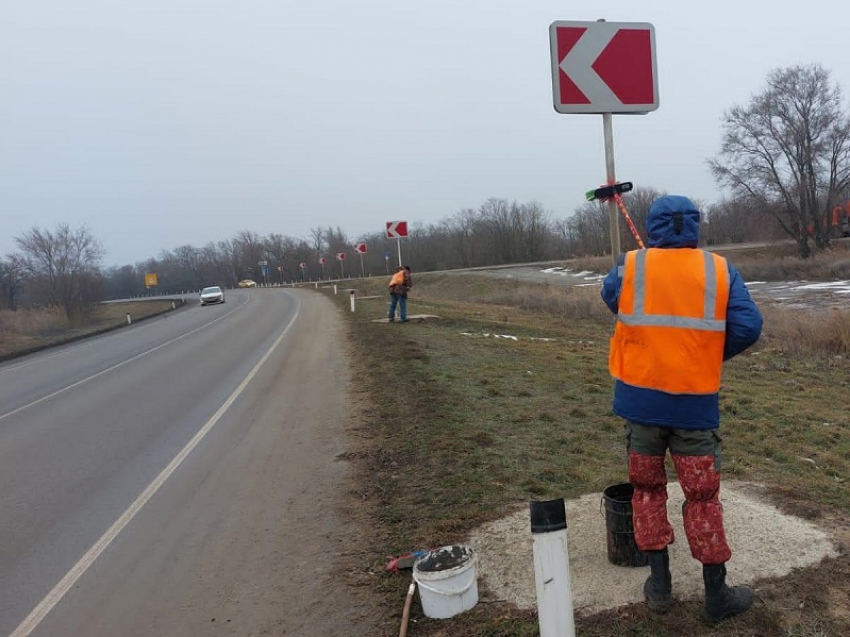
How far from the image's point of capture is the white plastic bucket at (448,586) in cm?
322

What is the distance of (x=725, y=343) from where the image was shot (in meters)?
3.01

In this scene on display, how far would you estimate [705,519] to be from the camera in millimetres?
2973

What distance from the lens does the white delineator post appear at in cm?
253

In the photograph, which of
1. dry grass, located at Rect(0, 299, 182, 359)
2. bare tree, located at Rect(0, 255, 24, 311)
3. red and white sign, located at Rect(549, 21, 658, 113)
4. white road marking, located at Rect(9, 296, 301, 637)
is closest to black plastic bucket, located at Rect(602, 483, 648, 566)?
red and white sign, located at Rect(549, 21, 658, 113)

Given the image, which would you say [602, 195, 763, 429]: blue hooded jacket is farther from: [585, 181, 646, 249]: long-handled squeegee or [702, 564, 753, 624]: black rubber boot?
[702, 564, 753, 624]: black rubber boot

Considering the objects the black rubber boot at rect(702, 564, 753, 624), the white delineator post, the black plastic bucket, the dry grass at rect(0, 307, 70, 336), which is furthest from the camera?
the dry grass at rect(0, 307, 70, 336)

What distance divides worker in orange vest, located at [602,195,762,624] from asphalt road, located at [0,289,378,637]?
179cm

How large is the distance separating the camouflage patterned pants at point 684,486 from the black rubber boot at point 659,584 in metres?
0.05

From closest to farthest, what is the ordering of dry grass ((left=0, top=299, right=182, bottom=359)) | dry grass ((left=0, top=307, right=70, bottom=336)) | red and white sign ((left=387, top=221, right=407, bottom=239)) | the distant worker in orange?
the distant worker in orange → red and white sign ((left=387, top=221, right=407, bottom=239)) → dry grass ((left=0, top=299, right=182, bottom=359)) → dry grass ((left=0, top=307, right=70, bottom=336))

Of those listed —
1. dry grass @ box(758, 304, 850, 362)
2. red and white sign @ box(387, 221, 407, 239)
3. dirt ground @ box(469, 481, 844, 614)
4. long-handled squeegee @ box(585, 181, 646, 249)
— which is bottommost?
dry grass @ box(758, 304, 850, 362)

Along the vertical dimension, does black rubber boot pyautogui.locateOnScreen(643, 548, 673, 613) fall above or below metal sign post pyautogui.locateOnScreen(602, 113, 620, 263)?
below

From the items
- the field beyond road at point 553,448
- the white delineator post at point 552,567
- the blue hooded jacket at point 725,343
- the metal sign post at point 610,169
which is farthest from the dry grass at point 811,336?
the white delineator post at point 552,567

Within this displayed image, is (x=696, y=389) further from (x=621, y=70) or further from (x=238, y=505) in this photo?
(x=238, y=505)

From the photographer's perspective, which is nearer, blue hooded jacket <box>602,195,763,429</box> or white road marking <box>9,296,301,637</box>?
blue hooded jacket <box>602,195,763,429</box>
